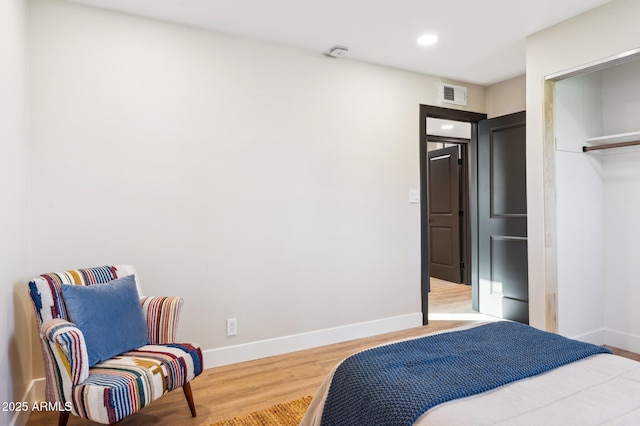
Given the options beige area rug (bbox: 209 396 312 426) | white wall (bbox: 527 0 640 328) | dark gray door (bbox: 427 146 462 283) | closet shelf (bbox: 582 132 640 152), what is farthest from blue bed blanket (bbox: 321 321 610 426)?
dark gray door (bbox: 427 146 462 283)

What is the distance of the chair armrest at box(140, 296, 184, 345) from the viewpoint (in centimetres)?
226

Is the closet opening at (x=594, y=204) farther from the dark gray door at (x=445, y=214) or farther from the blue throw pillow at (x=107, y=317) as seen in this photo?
the blue throw pillow at (x=107, y=317)

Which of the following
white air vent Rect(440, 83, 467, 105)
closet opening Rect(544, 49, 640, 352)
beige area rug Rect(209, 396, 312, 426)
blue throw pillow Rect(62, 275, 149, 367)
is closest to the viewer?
blue throw pillow Rect(62, 275, 149, 367)

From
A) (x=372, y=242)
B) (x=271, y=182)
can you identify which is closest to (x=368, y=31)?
(x=271, y=182)

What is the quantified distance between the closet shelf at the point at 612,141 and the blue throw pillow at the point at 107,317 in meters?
3.51

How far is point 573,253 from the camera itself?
10.3ft

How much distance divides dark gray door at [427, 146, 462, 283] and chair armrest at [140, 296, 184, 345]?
4.71 metres

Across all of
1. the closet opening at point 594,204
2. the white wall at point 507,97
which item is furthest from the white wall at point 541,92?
the white wall at point 507,97

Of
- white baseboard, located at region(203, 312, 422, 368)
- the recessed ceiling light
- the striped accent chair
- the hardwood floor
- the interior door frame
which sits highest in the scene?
the recessed ceiling light

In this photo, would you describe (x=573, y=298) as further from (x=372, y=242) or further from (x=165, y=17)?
(x=165, y=17)

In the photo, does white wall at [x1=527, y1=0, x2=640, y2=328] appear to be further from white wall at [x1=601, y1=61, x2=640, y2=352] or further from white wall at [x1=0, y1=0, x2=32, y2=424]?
white wall at [x1=0, y1=0, x2=32, y2=424]

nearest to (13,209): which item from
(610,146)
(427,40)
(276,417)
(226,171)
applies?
(226,171)

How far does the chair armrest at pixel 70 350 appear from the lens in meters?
1.73

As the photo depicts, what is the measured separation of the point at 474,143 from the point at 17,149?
13.0 ft
